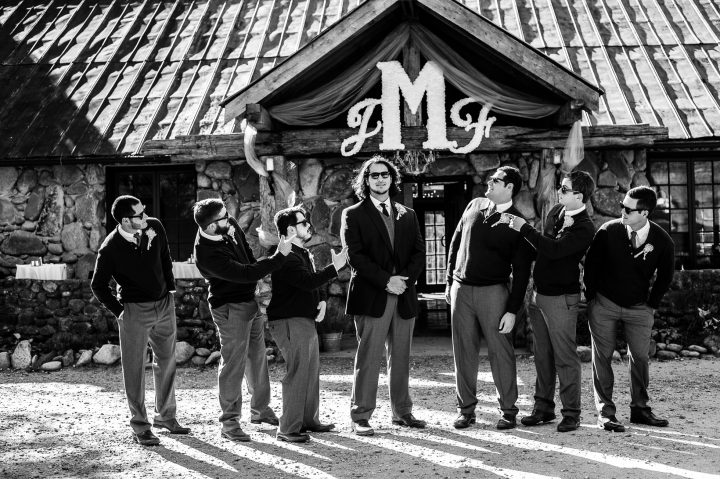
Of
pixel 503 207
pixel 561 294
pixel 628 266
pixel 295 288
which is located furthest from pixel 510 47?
pixel 295 288

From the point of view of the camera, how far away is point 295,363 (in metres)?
6.16

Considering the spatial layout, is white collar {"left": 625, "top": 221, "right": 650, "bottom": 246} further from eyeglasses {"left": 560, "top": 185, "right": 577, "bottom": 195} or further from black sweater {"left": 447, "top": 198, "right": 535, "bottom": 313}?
black sweater {"left": 447, "top": 198, "right": 535, "bottom": 313}

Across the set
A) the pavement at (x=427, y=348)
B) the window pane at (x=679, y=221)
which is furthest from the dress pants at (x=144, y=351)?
the window pane at (x=679, y=221)

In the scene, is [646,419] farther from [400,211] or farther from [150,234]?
[150,234]

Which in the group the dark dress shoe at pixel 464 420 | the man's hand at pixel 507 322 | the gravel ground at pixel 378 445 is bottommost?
the gravel ground at pixel 378 445

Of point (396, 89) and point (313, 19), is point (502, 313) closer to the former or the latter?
point (396, 89)

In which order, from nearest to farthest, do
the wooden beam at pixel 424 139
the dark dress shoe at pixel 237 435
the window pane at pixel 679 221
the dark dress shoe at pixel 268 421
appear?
the dark dress shoe at pixel 237 435
the dark dress shoe at pixel 268 421
the wooden beam at pixel 424 139
the window pane at pixel 679 221

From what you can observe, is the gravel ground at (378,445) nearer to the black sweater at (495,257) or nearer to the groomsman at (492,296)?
the groomsman at (492,296)

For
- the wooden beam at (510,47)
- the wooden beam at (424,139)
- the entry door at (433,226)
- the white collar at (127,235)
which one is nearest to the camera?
the white collar at (127,235)

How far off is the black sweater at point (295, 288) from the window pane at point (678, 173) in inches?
275

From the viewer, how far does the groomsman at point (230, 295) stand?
619 centimetres

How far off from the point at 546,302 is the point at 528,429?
3.25 feet

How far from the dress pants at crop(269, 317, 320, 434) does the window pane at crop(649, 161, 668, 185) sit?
6946 mm

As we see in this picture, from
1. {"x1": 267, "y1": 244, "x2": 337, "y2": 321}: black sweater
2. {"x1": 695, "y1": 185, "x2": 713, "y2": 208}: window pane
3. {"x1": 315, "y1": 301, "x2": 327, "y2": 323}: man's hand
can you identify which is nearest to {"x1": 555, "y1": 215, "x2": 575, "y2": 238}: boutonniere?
{"x1": 267, "y1": 244, "x2": 337, "y2": 321}: black sweater
